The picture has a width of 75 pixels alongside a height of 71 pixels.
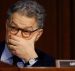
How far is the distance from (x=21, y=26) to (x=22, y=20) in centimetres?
4

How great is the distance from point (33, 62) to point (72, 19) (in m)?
0.59

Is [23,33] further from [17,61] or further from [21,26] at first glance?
[17,61]

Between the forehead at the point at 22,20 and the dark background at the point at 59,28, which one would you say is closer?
the forehead at the point at 22,20

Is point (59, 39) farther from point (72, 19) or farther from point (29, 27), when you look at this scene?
point (29, 27)

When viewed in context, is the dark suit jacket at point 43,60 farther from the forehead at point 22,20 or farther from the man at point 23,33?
the forehead at point 22,20

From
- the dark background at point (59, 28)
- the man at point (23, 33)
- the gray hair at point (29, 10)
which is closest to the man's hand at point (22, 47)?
the man at point (23, 33)

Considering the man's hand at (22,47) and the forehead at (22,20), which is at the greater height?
the forehead at (22,20)

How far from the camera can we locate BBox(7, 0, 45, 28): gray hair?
1.96 meters

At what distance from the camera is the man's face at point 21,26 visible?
196 centimetres

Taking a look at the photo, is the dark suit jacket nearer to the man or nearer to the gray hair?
the man

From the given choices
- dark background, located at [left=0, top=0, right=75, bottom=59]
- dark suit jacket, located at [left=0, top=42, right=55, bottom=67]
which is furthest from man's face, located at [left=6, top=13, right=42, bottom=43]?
dark background, located at [left=0, top=0, right=75, bottom=59]

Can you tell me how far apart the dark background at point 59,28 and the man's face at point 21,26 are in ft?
0.87

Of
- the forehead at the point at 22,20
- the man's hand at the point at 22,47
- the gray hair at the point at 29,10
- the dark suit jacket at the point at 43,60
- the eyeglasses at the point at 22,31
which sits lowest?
the dark suit jacket at the point at 43,60

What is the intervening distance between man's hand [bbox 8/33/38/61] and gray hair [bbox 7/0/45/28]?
0.13 meters
